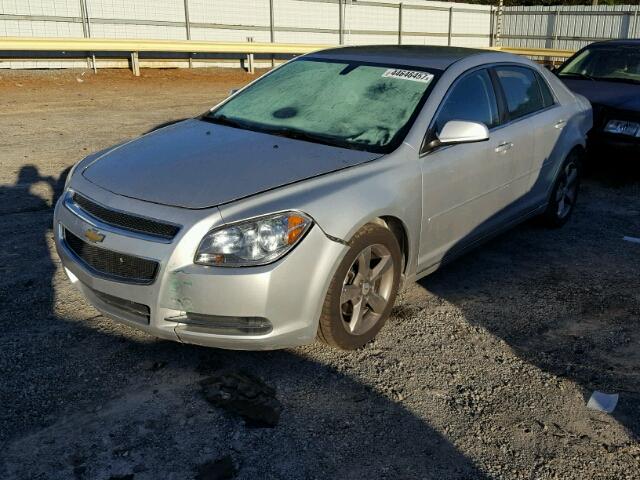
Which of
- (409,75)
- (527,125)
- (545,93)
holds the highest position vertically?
(409,75)

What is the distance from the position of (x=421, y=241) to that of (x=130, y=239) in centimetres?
181

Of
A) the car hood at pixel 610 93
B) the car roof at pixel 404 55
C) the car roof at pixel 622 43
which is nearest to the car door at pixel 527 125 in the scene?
the car roof at pixel 404 55

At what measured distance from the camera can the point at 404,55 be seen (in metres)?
4.80

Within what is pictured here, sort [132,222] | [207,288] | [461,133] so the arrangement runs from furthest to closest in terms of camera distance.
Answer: [461,133] < [132,222] < [207,288]

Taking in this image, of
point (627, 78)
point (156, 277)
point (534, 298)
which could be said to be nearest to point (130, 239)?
point (156, 277)

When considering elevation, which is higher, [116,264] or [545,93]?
[545,93]

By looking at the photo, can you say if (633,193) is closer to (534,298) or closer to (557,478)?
(534,298)

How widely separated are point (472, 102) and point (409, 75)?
0.52m

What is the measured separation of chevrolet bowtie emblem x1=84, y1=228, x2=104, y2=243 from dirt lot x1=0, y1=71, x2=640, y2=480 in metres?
0.70

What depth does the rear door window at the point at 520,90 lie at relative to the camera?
509cm

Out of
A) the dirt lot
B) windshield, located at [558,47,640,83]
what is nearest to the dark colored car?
windshield, located at [558,47,640,83]

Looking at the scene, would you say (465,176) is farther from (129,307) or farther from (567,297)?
(129,307)

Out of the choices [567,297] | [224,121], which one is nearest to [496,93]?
[567,297]

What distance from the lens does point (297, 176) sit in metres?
3.50
